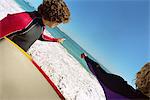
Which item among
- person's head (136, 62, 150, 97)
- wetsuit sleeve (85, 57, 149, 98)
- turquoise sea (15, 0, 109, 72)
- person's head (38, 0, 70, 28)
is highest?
person's head (38, 0, 70, 28)

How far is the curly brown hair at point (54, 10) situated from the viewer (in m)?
1.93

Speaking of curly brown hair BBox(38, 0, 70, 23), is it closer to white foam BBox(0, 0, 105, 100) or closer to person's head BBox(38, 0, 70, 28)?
person's head BBox(38, 0, 70, 28)

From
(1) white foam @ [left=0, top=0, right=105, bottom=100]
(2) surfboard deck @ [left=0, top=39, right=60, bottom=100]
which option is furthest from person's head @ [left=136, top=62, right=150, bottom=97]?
(2) surfboard deck @ [left=0, top=39, right=60, bottom=100]

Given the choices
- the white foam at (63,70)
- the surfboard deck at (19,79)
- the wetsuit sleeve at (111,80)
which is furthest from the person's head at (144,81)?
the surfboard deck at (19,79)

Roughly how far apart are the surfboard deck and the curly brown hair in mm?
250

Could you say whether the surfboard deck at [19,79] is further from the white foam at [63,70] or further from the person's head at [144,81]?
the person's head at [144,81]

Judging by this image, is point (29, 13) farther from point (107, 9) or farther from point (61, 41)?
point (107, 9)

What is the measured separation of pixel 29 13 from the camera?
1946 mm

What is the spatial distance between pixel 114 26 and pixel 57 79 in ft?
1.53

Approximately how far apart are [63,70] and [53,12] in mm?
329

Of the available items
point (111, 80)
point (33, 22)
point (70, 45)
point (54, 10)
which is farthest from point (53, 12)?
point (111, 80)

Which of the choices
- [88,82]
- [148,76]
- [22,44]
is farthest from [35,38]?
[148,76]

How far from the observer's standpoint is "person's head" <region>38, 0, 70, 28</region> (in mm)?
1929

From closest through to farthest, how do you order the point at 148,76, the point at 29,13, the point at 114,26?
the point at 148,76 < the point at 29,13 < the point at 114,26
